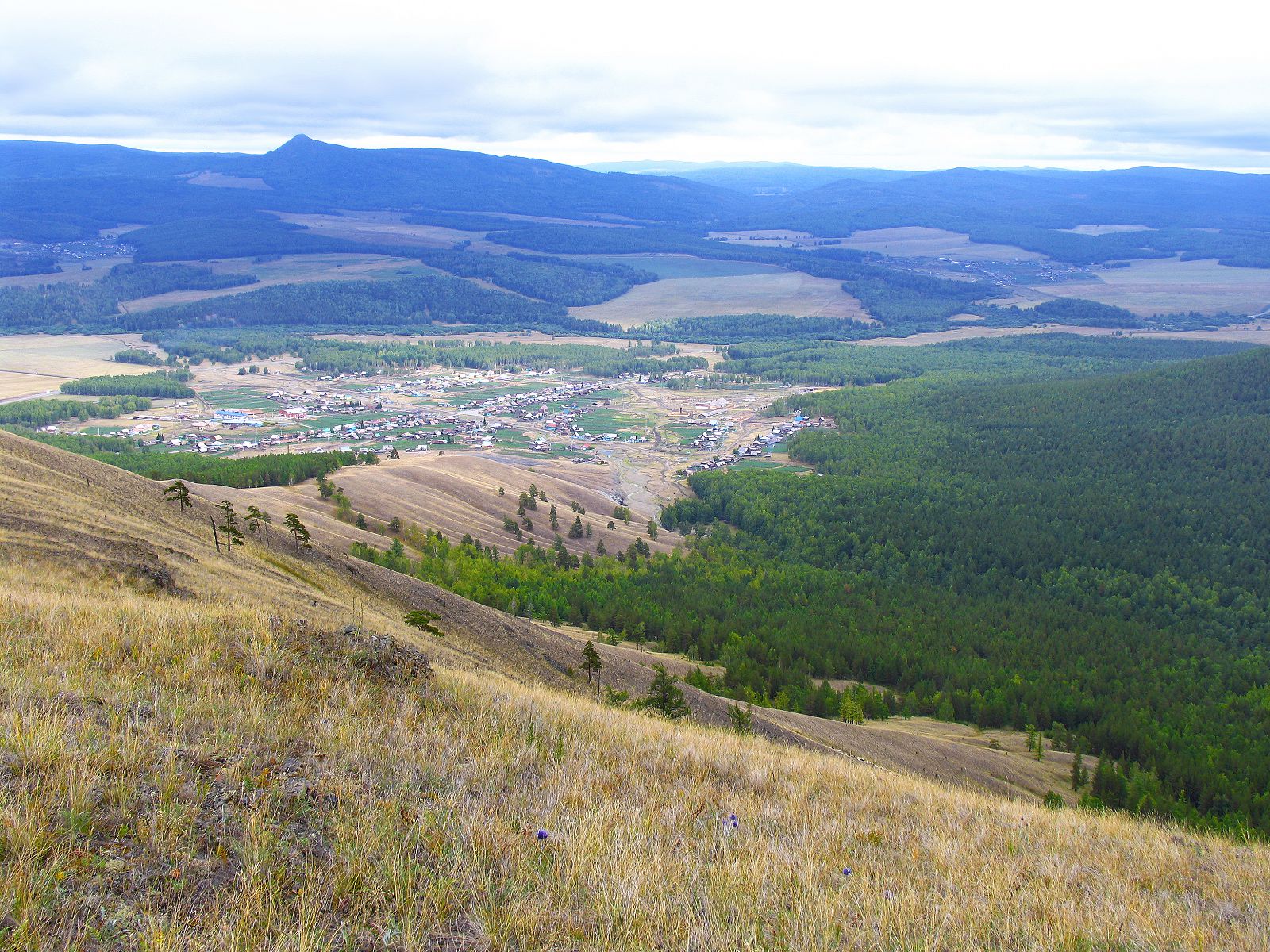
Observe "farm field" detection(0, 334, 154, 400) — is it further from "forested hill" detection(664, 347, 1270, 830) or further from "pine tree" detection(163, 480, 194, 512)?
"pine tree" detection(163, 480, 194, 512)

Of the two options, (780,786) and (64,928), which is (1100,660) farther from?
(64,928)

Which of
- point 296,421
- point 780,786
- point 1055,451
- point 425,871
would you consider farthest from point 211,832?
point 296,421

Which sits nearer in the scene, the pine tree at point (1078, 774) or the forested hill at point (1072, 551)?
the pine tree at point (1078, 774)

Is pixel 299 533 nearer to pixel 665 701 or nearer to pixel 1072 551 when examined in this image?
pixel 665 701

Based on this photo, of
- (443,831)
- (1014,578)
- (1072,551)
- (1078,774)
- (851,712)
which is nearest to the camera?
(443,831)

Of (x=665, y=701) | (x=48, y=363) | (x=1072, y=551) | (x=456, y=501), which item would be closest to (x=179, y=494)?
(x=665, y=701)

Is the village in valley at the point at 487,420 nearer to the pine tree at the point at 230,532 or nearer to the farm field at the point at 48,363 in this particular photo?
the farm field at the point at 48,363

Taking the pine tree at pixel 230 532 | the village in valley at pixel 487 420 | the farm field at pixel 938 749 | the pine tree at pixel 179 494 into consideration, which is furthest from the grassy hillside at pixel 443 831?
the village in valley at pixel 487 420

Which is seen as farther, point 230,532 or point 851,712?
point 851,712
